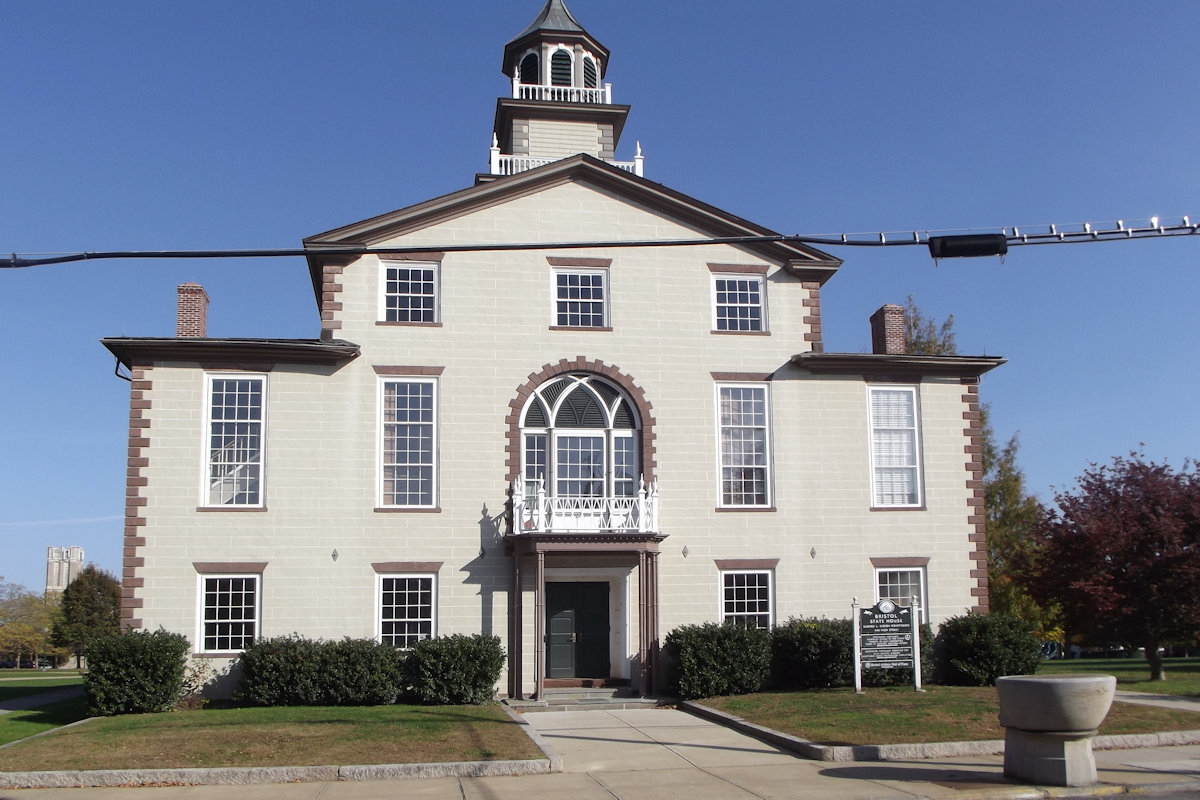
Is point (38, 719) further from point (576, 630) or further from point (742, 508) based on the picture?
point (742, 508)

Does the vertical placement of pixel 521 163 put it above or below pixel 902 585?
above

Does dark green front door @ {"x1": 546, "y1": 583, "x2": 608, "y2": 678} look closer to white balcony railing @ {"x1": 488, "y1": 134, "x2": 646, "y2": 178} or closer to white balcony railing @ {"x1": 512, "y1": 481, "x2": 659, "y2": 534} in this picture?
white balcony railing @ {"x1": 512, "y1": 481, "x2": 659, "y2": 534}

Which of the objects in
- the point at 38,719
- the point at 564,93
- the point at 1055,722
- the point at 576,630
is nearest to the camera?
→ the point at 1055,722

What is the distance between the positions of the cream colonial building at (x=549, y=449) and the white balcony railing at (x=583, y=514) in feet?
0.22

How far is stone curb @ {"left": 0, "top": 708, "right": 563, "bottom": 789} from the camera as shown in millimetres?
14359

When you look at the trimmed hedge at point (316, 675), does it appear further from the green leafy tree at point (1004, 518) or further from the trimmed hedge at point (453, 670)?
the green leafy tree at point (1004, 518)

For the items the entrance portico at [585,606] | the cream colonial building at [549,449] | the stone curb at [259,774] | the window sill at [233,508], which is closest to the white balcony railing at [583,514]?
the cream colonial building at [549,449]

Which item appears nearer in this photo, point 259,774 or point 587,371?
point 259,774

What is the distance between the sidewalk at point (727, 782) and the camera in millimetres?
13414

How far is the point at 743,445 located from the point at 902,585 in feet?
16.8

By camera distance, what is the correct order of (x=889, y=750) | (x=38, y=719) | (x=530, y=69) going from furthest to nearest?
(x=530, y=69)
(x=38, y=719)
(x=889, y=750)

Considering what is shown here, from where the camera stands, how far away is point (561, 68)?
113 feet

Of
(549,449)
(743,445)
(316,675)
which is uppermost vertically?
(743,445)

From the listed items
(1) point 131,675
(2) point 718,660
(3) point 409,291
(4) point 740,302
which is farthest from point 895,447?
(1) point 131,675
